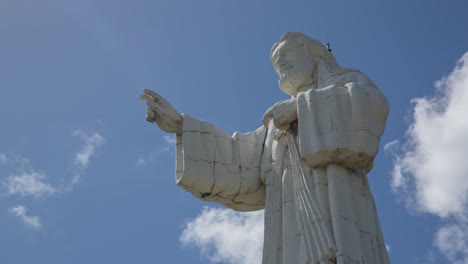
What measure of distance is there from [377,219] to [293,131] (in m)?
1.78

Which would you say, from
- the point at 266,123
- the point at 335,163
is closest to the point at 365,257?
the point at 335,163

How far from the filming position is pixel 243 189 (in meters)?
11.4

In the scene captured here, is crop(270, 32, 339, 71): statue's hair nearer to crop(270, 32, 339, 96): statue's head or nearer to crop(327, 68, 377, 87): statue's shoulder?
crop(270, 32, 339, 96): statue's head

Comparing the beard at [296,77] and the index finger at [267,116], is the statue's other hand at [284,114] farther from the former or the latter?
the beard at [296,77]

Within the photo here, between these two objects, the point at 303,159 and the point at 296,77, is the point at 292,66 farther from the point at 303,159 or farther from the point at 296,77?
the point at 303,159

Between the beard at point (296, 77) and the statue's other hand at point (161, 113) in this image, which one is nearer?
the statue's other hand at point (161, 113)

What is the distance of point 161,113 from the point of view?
11422 mm

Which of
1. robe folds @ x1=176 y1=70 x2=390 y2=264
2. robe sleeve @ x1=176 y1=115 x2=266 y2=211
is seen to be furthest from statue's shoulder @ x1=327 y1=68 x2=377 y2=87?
robe sleeve @ x1=176 y1=115 x2=266 y2=211

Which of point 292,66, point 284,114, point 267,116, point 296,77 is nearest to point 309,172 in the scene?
point 284,114

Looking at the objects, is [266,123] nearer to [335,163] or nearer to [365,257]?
[335,163]

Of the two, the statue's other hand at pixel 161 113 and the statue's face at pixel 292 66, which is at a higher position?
the statue's face at pixel 292 66

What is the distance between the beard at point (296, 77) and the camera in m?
11.8

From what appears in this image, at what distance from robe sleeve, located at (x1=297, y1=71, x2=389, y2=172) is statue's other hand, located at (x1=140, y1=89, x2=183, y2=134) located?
1.97 metres

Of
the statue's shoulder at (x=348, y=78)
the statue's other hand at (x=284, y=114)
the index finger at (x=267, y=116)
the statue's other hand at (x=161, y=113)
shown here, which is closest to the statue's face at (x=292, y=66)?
the statue's shoulder at (x=348, y=78)
